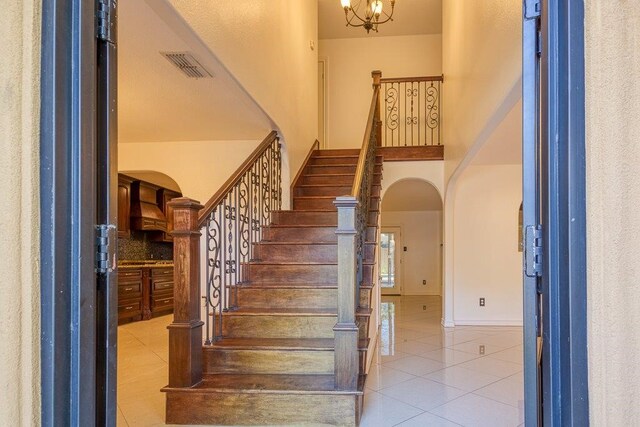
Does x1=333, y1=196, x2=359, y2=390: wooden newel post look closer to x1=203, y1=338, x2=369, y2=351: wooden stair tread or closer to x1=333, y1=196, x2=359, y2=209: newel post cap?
x1=333, y1=196, x2=359, y2=209: newel post cap

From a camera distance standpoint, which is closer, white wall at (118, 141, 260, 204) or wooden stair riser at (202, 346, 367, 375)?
wooden stair riser at (202, 346, 367, 375)

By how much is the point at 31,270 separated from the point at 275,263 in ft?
11.2

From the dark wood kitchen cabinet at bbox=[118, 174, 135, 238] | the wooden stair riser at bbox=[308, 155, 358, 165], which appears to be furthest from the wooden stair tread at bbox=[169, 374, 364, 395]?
the dark wood kitchen cabinet at bbox=[118, 174, 135, 238]

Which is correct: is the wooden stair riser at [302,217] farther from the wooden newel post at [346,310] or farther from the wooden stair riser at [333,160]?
the wooden newel post at [346,310]

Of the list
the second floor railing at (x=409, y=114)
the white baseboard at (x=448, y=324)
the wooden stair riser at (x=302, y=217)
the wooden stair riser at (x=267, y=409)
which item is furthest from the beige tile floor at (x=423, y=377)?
the second floor railing at (x=409, y=114)

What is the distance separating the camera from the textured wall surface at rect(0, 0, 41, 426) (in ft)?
2.87

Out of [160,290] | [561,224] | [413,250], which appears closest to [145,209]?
[160,290]

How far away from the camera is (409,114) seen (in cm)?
828

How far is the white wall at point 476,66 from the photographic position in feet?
8.32

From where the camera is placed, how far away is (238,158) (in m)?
5.18

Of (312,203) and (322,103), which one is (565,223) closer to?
(312,203)

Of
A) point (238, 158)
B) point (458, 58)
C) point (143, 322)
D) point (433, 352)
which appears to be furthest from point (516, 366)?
point (143, 322)

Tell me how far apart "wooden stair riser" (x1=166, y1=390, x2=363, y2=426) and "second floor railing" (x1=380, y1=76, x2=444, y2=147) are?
571 centimetres

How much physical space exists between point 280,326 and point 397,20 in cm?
621
